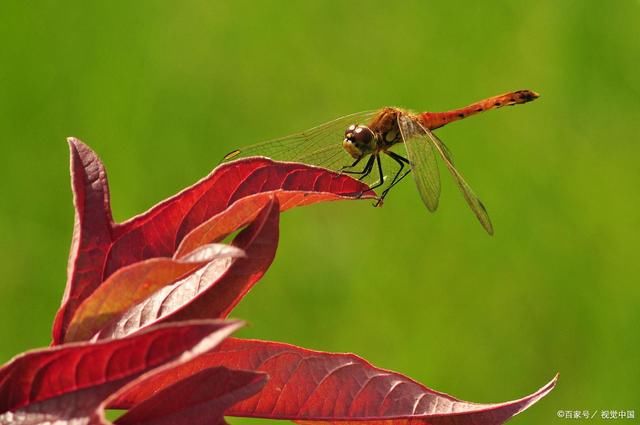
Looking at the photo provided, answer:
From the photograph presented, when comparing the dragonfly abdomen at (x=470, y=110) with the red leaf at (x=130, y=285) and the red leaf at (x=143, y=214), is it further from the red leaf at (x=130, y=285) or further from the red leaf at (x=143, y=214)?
Result: the red leaf at (x=130, y=285)

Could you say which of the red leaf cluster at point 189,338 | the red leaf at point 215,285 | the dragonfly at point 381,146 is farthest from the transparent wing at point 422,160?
the red leaf at point 215,285

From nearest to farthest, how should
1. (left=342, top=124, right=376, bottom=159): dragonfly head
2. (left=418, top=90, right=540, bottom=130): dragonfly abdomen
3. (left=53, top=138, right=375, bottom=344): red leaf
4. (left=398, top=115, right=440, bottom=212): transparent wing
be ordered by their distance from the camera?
(left=53, top=138, right=375, bottom=344): red leaf
(left=398, top=115, right=440, bottom=212): transparent wing
(left=342, top=124, right=376, bottom=159): dragonfly head
(left=418, top=90, right=540, bottom=130): dragonfly abdomen

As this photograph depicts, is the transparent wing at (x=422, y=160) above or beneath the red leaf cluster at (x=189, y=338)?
beneath

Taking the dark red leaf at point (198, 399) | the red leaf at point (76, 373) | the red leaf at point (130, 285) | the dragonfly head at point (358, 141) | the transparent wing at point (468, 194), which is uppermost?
the red leaf at point (130, 285)

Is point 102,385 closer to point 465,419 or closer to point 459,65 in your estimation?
point 465,419

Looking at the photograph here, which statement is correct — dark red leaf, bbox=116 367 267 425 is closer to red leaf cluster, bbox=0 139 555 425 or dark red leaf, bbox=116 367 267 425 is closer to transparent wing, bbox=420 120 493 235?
red leaf cluster, bbox=0 139 555 425

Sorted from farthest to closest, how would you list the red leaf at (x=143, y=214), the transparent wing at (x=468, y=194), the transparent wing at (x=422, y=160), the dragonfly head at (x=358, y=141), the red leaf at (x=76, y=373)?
the dragonfly head at (x=358, y=141) → the transparent wing at (x=422, y=160) → the transparent wing at (x=468, y=194) → the red leaf at (x=143, y=214) → the red leaf at (x=76, y=373)

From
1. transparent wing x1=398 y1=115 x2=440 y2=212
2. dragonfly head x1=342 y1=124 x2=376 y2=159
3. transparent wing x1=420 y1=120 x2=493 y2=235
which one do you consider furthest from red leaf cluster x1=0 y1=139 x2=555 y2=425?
dragonfly head x1=342 y1=124 x2=376 y2=159
